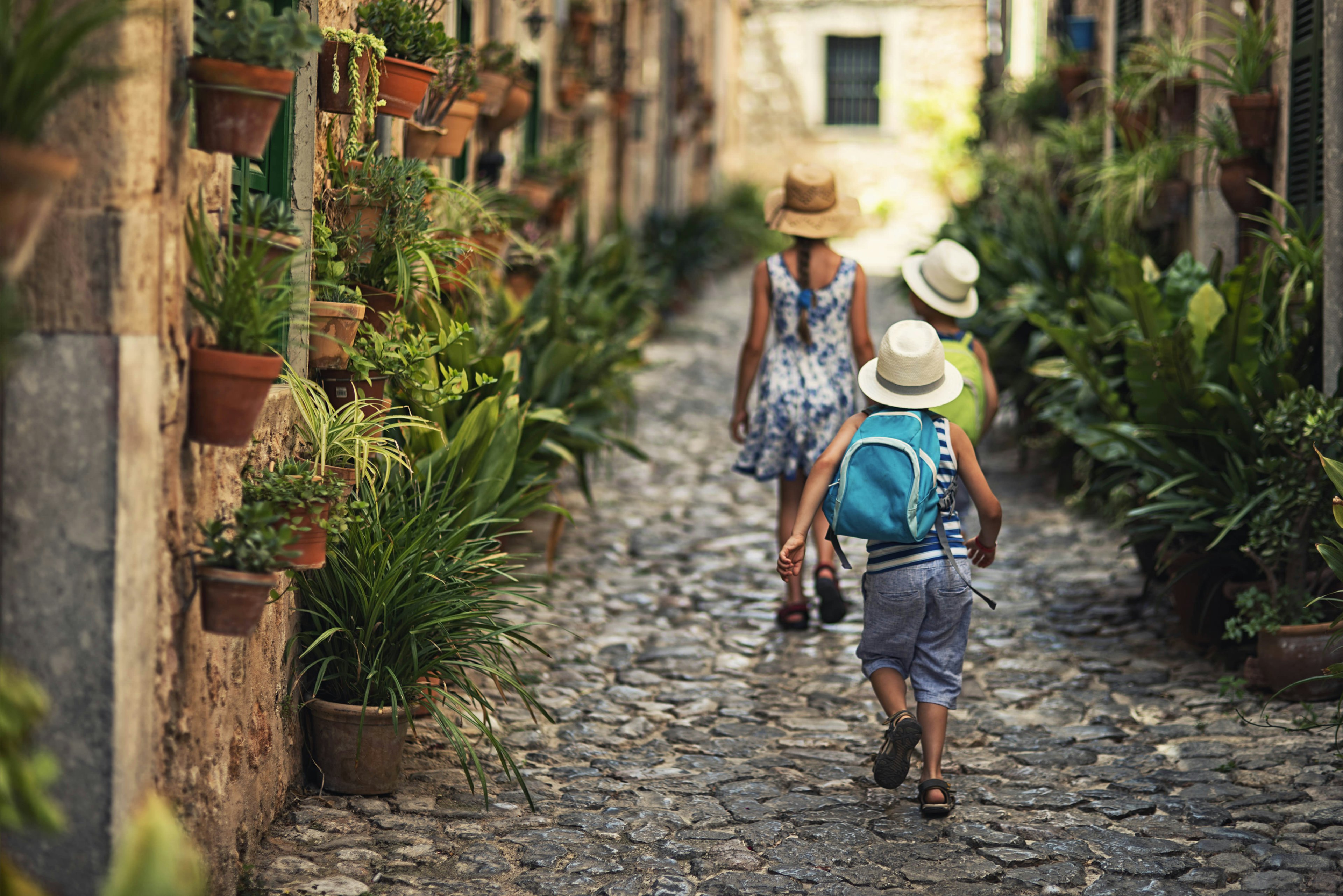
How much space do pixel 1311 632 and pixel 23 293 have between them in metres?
4.12

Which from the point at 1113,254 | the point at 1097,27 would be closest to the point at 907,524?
the point at 1113,254

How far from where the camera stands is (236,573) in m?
3.15

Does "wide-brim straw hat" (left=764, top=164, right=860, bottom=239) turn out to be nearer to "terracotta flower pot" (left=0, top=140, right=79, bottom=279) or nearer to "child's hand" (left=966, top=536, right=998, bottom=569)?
"child's hand" (left=966, top=536, right=998, bottom=569)

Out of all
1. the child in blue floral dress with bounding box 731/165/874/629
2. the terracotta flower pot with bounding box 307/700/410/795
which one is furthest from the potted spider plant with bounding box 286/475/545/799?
the child in blue floral dress with bounding box 731/165/874/629

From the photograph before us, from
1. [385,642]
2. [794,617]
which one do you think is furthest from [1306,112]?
[385,642]

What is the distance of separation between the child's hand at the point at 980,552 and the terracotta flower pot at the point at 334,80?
2311mm

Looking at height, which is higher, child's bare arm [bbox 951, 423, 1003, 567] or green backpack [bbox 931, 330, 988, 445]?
green backpack [bbox 931, 330, 988, 445]

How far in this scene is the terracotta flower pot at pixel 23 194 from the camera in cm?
227

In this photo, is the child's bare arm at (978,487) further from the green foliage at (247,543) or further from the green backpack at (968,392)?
the green foliage at (247,543)

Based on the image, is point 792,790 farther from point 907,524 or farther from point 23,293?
point 23,293

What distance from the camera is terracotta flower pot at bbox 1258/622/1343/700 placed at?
15.9 feet

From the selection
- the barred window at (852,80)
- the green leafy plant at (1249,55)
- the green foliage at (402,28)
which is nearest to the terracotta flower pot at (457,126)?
the green foliage at (402,28)

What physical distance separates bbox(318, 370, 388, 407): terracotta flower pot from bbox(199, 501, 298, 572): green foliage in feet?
3.90

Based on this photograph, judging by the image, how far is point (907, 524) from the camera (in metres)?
3.95
